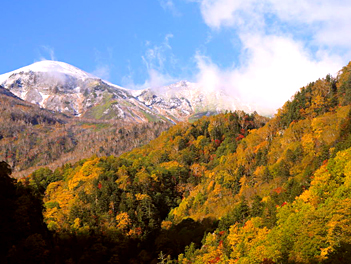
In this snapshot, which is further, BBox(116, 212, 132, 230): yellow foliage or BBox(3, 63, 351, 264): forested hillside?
BBox(116, 212, 132, 230): yellow foliage

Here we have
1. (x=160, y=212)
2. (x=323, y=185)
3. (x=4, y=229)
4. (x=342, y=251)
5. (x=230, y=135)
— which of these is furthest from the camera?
(x=230, y=135)

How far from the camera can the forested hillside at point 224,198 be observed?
6431 cm

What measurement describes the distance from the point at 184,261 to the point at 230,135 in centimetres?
10553

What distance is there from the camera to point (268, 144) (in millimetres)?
138375

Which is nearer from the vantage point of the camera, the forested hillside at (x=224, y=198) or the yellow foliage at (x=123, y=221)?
the forested hillside at (x=224, y=198)

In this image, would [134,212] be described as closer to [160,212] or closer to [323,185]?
[160,212]

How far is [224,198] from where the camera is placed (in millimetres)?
125312

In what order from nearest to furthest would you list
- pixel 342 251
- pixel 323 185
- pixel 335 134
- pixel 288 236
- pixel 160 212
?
pixel 342 251
pixel 288 236
pixel 323 185
pixel 335 134
pixel 160 212

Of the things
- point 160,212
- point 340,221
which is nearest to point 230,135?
point 160,212

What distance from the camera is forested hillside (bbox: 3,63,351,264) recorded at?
6431cm

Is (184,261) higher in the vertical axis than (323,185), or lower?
lower

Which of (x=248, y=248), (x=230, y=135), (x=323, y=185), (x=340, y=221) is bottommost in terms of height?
(x=248, y=248)

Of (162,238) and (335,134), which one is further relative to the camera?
(162,238)

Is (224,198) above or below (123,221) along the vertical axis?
above
